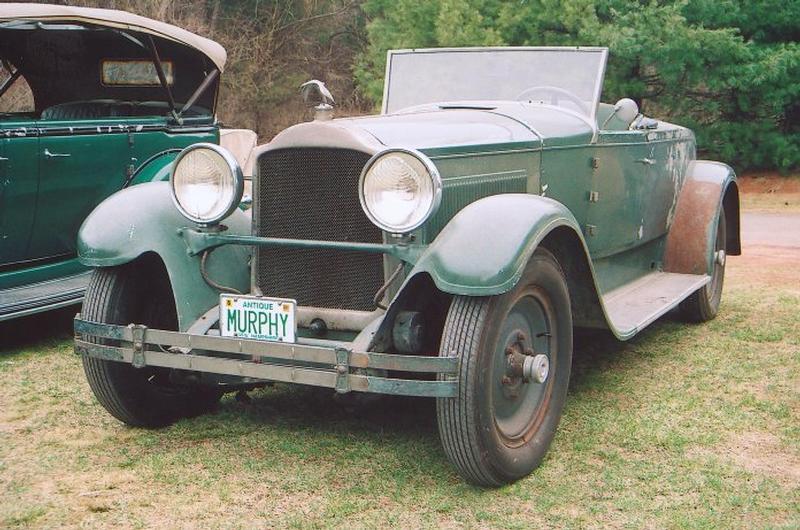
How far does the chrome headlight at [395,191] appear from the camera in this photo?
3.20 meters

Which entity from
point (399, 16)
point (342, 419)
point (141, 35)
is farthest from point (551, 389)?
point (399, 16)

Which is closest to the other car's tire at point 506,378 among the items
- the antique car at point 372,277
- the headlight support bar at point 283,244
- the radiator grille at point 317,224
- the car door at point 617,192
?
the antique car at point 372,277

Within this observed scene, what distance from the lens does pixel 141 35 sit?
612cm

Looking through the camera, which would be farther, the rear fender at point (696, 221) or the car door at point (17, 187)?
the rear fender at point (696, 221)

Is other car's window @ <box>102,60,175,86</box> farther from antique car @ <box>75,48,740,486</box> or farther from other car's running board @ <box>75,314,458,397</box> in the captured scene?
other car's running board @ <box>75,314,458,397</box>

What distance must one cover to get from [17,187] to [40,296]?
2.02 feet

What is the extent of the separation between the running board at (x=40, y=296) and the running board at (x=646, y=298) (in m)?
2.88

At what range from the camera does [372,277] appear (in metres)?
3.54

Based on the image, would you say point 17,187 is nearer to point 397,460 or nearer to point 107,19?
point 107,19

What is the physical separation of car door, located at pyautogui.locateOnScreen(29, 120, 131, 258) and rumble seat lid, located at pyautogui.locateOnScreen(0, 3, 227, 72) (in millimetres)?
596

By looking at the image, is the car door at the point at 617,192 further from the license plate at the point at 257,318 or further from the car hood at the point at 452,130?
the license plate at the point at 257,318

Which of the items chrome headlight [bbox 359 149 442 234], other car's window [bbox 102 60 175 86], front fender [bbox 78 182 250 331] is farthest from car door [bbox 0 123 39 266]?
chrome headlight [bbox 359 149 442 234]

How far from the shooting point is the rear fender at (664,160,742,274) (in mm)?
5625

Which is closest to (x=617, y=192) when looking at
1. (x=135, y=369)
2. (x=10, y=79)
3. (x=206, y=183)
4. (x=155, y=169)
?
(x=206, y=183)
